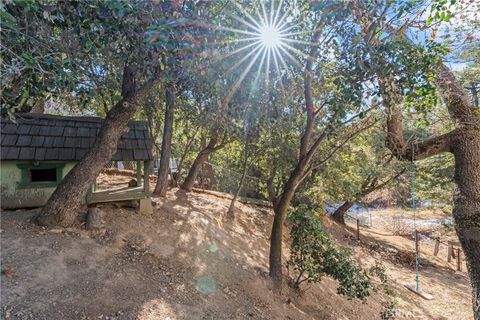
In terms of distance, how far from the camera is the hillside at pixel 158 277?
10.9ft

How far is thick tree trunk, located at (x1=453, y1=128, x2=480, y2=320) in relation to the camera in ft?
13.6

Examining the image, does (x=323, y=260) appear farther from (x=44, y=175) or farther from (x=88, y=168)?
(x=44, y=175)

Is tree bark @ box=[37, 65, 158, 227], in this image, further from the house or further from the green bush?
the green bush

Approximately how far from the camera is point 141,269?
14.1ft

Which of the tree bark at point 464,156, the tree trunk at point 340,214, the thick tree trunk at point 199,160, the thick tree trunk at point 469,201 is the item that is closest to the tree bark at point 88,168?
the tree bark at point 464,156

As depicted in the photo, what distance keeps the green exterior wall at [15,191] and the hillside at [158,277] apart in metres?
0.31

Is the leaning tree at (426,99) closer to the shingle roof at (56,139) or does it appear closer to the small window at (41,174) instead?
the shingle roof at (56,139)

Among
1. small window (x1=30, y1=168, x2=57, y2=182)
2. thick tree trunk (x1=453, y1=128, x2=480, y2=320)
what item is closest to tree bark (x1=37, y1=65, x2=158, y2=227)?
small window (x1=30, y1=168, x2=57, y2=182)

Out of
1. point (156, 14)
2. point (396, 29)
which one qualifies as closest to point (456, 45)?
point (396, 29)

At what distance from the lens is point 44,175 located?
560cm

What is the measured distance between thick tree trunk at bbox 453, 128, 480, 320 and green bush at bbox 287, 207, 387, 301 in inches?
48.6

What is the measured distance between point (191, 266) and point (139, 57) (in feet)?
11.7

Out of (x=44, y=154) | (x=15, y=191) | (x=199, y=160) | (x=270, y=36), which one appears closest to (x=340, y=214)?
(x=199, y=160)

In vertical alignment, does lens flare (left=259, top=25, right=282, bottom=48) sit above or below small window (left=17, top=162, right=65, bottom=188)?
above
